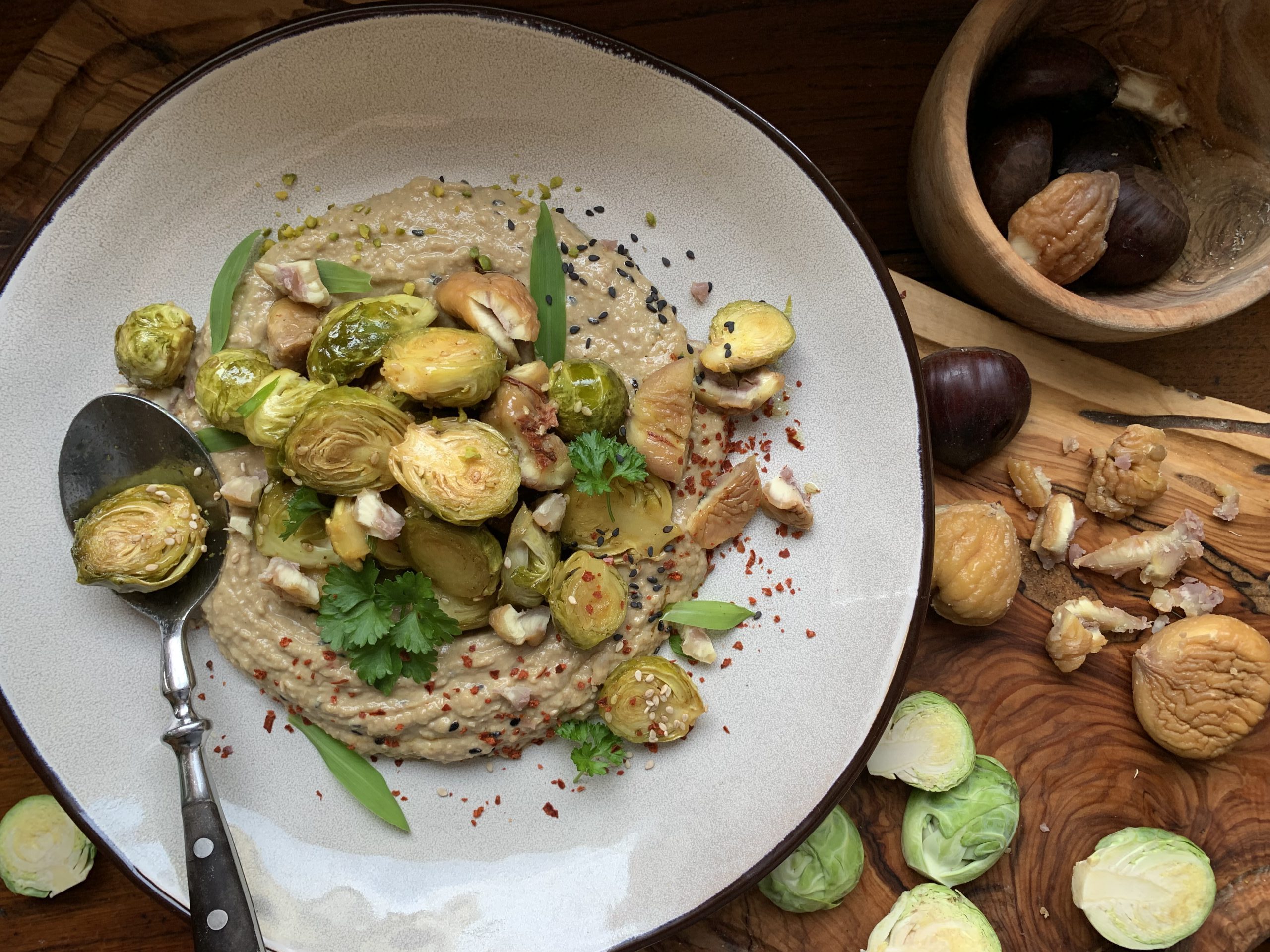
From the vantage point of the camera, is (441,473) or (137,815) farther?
(137,815)

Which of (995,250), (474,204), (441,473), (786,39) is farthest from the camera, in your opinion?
(786,39)

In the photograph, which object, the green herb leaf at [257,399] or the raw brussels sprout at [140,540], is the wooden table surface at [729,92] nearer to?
the raw brussels sprout at [140,540]

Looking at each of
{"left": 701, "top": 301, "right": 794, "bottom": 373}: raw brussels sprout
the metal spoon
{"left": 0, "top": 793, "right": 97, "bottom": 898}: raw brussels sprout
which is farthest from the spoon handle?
{"left": 701, "top": 301, "right": 794, "bottom": 373}: raw brussels sprout

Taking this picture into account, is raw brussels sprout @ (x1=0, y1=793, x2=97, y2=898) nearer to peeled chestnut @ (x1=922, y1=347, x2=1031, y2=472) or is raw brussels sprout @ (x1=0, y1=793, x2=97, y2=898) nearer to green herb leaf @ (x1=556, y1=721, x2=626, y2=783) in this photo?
green herb leaf @ (x1=556, y1=721, x2=626, y2=783)

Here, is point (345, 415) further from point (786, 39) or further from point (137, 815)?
point (786, 39)

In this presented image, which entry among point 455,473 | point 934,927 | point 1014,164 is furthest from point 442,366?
point 934,927

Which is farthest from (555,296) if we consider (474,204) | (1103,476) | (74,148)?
(1103,476)
